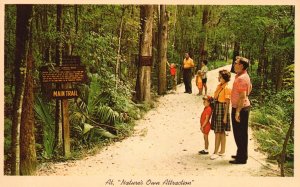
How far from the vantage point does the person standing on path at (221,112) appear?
6.89 metres

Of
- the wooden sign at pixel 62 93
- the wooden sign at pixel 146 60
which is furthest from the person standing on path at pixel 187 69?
the wooden sign at pixel 62 93

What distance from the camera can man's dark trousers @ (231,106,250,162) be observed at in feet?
21.9

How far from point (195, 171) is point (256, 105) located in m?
3.35

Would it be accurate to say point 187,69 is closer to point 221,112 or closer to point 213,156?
point 221,112

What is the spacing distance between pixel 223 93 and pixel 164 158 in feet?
5.41

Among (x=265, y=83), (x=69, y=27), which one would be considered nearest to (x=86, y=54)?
(x=69, y=27)

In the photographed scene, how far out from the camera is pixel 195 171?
6.77 m

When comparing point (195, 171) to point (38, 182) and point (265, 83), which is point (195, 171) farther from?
point (265, 83)

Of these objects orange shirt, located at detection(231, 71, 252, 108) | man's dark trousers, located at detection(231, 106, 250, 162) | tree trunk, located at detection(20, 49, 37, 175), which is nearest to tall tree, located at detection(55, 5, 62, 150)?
tree trunk, located at detection(20, 49, 37, 175)

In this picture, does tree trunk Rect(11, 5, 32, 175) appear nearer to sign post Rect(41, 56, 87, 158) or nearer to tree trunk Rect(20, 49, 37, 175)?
tree trunk Rect(20, 49, 37, 175)

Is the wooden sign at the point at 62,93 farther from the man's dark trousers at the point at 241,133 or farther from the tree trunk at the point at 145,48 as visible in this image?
the tree trunk at the point at 145,48

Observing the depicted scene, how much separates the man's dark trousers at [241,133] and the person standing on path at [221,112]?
0.26 m

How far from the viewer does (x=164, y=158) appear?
7402 millimetres

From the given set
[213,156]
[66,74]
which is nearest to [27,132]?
[66,74]
